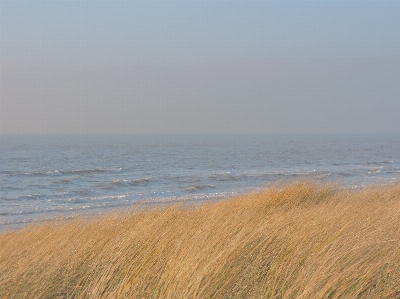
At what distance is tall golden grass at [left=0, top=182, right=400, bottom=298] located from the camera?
3.88 meters

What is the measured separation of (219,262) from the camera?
413 cm

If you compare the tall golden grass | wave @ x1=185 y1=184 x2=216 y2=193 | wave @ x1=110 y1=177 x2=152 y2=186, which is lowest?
wave @ x1=110 y1=177 x2=152 y2=186

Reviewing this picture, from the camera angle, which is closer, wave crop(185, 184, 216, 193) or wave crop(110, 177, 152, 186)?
wave crop(185, 184, 216, 193)

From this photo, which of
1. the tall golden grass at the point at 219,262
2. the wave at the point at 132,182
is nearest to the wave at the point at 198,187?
the wave at the point at 132,182

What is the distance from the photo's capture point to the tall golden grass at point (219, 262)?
12.7 feet

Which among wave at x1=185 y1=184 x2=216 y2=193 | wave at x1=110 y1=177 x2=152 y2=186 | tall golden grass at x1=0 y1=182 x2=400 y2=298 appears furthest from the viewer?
wave at x1=110 y1=177 x2=152 y2=186

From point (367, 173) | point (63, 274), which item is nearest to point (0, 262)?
→ point (63, 274)

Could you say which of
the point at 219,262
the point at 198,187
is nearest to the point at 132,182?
the point at 198,187

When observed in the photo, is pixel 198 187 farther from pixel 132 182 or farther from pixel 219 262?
pixel 219 262

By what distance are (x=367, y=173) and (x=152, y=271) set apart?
3094cm

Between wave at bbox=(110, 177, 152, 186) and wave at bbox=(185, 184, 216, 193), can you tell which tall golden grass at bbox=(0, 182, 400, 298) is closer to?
wave at bbox=(185, 184, 216, 193)

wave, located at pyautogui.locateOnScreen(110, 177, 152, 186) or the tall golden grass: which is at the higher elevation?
the tall golden grass

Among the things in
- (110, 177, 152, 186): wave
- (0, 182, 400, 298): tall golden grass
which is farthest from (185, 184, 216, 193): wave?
(0, 182, 400, 298): tall golden grass

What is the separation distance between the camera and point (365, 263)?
4.02 m
